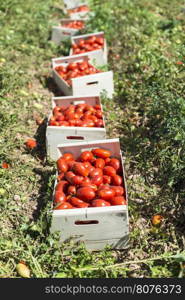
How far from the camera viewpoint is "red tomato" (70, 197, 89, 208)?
3.27 m

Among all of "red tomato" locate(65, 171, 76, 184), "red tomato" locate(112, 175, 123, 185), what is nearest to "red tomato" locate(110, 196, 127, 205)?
"red tomato" locate(112, 175, 123, 185)

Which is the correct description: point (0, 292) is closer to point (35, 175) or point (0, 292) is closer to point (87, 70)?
point (35, 175)

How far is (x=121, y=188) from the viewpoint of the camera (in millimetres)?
3434

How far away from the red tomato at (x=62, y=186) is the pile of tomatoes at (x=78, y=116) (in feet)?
3.35

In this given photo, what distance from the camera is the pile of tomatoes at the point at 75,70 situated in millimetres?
5562

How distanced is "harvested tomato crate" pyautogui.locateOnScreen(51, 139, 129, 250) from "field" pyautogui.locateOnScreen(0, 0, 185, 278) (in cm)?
11

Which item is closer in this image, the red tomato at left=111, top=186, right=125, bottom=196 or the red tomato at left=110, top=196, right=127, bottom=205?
the red tomato at left=110, top=196, right=127, bottom=205

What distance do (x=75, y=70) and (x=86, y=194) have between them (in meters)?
2.89

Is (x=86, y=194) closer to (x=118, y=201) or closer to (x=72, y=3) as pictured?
(x=118, y=201)

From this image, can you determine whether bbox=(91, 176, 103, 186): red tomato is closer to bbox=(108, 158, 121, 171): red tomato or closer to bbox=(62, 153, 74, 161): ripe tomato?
bbox=(108, 158, 121, 171): red tomato

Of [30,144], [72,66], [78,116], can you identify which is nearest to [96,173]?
[78,116]

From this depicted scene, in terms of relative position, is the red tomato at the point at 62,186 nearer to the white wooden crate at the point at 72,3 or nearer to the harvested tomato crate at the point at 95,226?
the harvested tomato crate at the point at 95,226

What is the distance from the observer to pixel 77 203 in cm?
329

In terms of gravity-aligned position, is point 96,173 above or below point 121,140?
above
